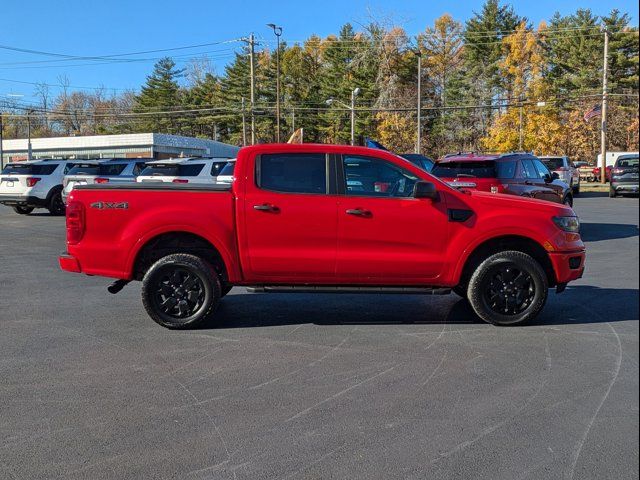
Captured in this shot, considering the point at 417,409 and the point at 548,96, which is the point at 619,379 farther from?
the point at 548,96

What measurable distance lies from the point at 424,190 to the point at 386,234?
60 cm

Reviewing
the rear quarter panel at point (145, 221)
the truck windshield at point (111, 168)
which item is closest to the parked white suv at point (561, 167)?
the truck windshield at point (111, 168)

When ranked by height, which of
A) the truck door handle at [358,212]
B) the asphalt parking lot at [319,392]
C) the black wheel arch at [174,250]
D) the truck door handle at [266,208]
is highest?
the truck door handle at [266,208]

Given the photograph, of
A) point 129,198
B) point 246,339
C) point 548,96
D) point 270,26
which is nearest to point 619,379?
point 246,339

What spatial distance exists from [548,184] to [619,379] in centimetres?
935

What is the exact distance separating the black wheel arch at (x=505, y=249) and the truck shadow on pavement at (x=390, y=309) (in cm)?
55

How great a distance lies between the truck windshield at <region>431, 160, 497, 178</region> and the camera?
12.3 meters

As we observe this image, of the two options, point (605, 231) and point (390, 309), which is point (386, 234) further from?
point (605, 231)

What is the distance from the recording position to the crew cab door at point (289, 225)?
6449 mm

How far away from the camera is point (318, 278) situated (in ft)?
21.7

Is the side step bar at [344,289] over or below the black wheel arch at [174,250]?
below

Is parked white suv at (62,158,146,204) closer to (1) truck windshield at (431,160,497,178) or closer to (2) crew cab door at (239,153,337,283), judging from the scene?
(1) truck windshield at (431,160,497,178)

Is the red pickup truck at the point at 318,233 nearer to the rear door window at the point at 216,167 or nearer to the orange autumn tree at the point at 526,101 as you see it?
the rear door window at the point at 216,167

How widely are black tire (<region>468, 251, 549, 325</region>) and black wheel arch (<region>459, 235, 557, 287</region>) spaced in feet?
0.57
